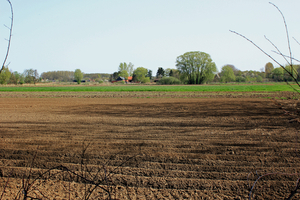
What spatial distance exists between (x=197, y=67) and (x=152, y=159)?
7794 cm

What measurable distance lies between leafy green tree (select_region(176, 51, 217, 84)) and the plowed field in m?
71.3

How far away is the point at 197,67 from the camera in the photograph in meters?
81.1

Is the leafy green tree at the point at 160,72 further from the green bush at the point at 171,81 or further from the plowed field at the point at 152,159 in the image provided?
the plowed field at the point at 152,159

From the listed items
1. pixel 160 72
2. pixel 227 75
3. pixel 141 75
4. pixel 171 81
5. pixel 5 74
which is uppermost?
pixel 160 72

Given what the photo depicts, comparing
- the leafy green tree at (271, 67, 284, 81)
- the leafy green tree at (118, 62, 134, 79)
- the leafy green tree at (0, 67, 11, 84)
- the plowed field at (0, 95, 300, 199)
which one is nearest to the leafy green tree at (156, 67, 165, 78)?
the leafy green tree at (118, 62, 134, 79)

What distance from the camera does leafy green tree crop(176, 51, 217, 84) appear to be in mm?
79688

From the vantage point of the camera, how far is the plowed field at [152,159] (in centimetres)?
481

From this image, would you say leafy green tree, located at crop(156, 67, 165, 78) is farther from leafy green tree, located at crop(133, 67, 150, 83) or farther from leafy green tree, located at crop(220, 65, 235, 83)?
leafy green tree, located at crop(220, 65, 235, 83)

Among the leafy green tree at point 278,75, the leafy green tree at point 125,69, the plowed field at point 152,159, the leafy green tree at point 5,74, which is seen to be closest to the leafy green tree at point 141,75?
the leafy green tree at point 125,69

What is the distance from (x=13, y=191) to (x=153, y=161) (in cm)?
Answer: 332

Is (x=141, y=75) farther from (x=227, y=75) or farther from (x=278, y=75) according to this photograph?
(x=278, y=75)

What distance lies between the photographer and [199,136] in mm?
8430

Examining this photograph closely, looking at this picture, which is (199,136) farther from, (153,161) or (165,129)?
(153,161)

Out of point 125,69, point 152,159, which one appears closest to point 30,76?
point 125,69
